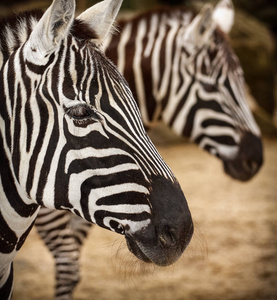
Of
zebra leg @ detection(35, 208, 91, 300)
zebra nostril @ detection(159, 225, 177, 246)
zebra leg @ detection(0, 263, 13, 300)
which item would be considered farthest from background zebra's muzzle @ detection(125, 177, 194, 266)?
zebra leg @ detection(35, 208, 91, 300)

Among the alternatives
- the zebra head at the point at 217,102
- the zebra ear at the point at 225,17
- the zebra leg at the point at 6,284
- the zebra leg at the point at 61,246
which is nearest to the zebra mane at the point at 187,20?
the zebra head at the point at 217,102

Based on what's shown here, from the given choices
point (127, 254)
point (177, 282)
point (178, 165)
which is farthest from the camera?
point (178, 165)

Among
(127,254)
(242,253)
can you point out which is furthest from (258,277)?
(127,254)

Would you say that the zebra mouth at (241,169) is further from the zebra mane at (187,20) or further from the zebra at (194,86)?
the zebra mane at (187,20)

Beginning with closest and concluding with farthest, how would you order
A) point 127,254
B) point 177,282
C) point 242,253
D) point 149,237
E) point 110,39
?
point 149,237
point 127,254
point 110,39
point 177,282
point 242,253

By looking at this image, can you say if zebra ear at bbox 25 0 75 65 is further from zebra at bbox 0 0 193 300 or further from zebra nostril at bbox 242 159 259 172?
zebra nostril at bbox 242 159 259 172

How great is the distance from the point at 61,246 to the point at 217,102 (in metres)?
2.04

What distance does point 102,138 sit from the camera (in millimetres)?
2164

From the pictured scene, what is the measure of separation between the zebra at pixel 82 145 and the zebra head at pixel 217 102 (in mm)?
2384

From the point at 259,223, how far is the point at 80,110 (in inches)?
227

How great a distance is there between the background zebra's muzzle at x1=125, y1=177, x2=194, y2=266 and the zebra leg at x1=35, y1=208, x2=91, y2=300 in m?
2.10

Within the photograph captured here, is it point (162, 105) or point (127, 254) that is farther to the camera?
point (162, 105)

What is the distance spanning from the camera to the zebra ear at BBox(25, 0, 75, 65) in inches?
82.5

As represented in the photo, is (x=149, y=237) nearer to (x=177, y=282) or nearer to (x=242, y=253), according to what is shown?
(x=177, y=282)
